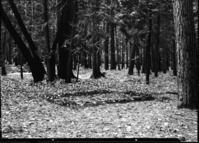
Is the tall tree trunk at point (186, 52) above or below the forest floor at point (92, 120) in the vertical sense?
above

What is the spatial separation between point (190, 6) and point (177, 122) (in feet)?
12.4

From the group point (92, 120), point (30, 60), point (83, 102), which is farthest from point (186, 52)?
point (30, 60)

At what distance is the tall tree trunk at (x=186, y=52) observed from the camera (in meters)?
8.28

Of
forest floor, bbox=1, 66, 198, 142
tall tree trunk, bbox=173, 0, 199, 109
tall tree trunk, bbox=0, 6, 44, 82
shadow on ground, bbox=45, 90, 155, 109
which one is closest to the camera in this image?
forest floor, bbox=1, 66, 198, 142

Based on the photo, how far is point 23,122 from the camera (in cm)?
759

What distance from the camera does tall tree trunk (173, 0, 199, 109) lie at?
828cm

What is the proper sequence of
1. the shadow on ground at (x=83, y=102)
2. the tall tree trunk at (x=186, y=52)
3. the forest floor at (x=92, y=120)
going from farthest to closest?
the shadow on ground at (x=83, y=102)
the tall tree trunk at (x=186, y=52)
the forest floor at (x=92, y=120)

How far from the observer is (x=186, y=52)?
8.39m

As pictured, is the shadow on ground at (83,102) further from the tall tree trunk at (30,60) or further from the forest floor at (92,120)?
the tall tree trunk at (30,60)

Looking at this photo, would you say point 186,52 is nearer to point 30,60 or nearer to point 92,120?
point 92,120

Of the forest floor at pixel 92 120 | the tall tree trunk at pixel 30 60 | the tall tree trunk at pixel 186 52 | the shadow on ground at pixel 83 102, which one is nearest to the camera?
the forest floor at pixel 92 120

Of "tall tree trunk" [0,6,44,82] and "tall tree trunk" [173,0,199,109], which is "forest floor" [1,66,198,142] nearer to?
"tall tree trunk" [173,0,199,109]

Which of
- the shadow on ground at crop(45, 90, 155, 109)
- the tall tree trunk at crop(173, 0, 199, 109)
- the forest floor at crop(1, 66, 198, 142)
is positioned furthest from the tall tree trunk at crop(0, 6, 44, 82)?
the tall tree trunk at crop(173, 0, 199, 109)

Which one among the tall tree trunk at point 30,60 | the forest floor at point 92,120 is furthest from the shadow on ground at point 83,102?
the tall tree trunk at point 30,60
